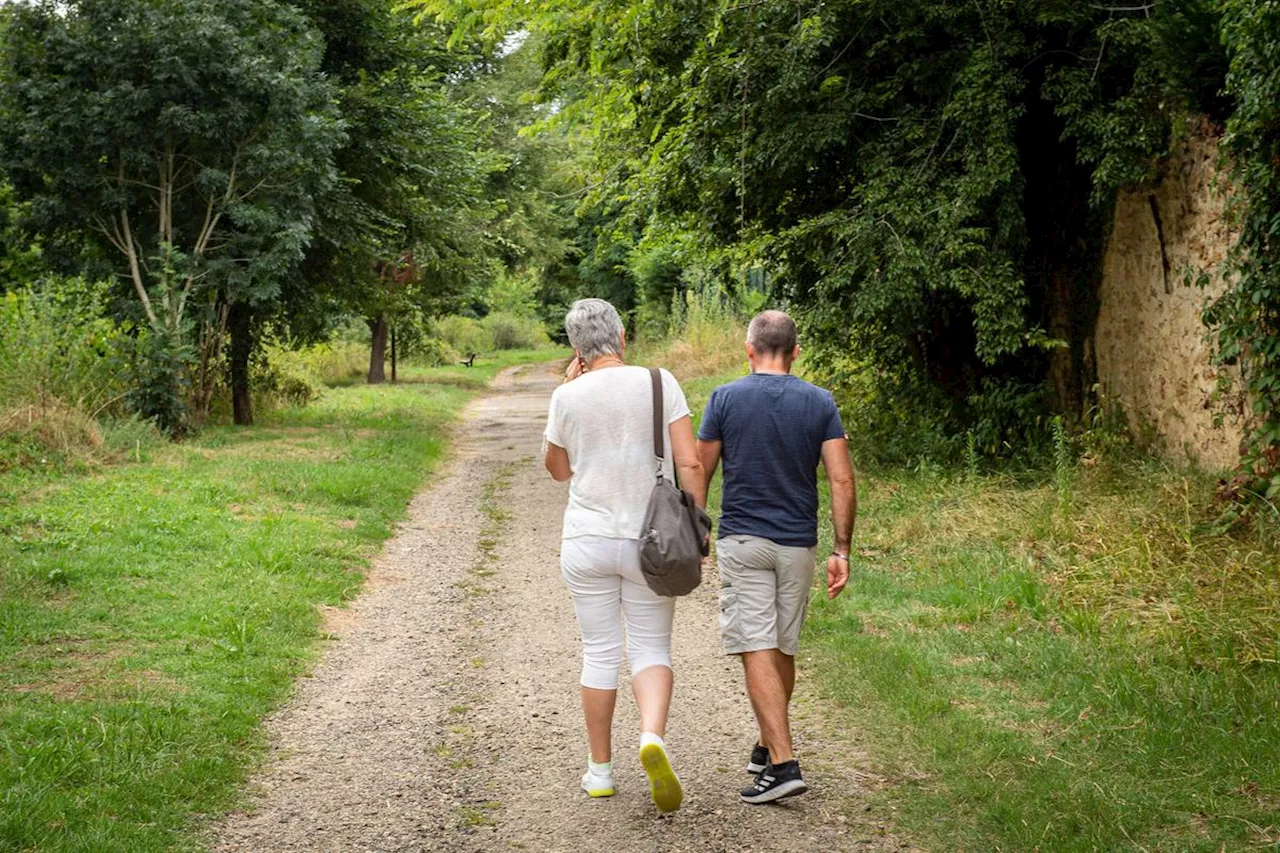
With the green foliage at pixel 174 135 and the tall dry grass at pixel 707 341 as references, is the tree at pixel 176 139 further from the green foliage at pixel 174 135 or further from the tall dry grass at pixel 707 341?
the tall dry grass at pixel 707 341

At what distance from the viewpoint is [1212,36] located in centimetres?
830

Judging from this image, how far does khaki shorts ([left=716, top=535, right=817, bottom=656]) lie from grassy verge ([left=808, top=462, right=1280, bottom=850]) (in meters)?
0.80

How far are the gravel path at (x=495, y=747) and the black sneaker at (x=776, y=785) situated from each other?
2.0 inches

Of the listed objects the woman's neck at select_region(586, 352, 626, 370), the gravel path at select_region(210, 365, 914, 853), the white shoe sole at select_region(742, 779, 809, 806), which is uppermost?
the woman's neck at select_region(586, 352, 626, 370)

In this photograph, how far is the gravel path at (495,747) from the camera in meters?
4.84

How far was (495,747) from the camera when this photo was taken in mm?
5887

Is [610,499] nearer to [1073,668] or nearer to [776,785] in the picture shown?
[776,785]

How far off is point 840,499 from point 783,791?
1154 millimetres

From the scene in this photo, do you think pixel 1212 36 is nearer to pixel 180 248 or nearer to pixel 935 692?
pixel 935 692

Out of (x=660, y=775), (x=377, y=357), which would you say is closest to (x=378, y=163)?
(x=377, y=357)

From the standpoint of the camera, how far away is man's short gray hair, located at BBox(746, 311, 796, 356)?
17.1 ft

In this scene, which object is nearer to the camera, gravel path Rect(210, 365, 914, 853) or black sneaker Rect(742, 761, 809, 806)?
gravel path Rect(210, 365, 914, 853)

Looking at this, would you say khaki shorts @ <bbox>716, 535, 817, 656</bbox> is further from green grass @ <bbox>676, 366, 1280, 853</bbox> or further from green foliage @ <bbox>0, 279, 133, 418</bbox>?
green foliage @ <bbox>0, 279, 133, 418</bbox>

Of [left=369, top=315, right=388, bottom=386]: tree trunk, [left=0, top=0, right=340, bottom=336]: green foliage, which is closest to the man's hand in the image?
[left=0, top=0, right=340, bottom=336]: green foliage
